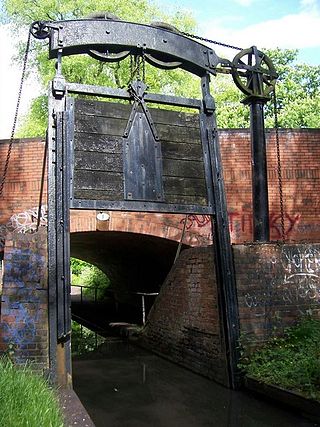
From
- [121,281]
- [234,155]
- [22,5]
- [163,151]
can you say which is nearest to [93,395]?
[163,151]

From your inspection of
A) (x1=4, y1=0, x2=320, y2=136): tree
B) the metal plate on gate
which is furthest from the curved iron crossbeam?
(x1=4, y1=0, x2=320, y2=136): tree

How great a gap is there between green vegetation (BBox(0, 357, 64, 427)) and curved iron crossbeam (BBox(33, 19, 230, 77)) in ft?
13.4

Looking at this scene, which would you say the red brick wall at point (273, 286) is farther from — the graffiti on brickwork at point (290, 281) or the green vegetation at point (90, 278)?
the green vegetation at point (90, 278)

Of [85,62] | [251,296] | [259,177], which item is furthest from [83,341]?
[85,62]

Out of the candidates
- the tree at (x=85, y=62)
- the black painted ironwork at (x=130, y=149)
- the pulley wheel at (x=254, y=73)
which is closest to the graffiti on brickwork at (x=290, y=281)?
the black painted ironwork at (x=130, y=149)

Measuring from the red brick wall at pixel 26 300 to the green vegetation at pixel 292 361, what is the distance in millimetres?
2643

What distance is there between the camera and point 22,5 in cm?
1842

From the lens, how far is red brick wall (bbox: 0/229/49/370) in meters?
5.16

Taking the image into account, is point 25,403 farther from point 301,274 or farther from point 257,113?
point 257,113

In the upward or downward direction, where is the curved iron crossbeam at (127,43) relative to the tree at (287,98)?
downward

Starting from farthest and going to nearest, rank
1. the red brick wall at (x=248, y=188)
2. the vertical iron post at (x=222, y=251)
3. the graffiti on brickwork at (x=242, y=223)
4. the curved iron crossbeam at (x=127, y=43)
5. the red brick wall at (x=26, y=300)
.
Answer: the graffiti on brickwork at (x=242, y=223), the red brick wall at (x=248, y=188), the vertical iron post at (x=222, y=251), the curved iron crossbeam at (x=127, y=43), the red brick wall at (x=26, y=300)

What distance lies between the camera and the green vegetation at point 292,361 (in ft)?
17.0

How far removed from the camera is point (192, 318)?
24.3 feet

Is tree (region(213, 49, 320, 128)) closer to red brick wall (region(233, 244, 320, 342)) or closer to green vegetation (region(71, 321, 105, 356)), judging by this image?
green vegetation (region(71, 321, 105, 356))
